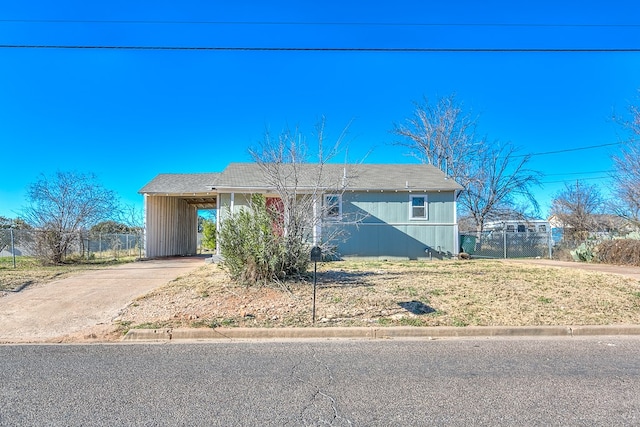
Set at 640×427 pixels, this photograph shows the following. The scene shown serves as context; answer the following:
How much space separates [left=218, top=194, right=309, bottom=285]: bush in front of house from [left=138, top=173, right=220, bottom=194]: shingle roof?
10142 mm

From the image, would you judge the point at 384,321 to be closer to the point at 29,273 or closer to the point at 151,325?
the point at 151,325

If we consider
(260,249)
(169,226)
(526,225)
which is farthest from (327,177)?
(526,225)

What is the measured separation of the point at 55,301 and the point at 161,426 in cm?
683

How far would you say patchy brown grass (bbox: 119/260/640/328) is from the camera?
23.1ft

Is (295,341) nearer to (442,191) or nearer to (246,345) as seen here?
(246,345)

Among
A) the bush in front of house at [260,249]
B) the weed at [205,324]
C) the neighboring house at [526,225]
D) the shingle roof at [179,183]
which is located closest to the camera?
the weed at [205,324]

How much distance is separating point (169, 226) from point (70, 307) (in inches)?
581

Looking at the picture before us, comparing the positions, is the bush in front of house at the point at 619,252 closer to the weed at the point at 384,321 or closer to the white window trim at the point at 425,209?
the white window trim at the point at 425,209

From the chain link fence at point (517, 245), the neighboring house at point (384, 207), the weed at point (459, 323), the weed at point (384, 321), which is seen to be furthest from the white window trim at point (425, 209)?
the weed at point (384, 321)

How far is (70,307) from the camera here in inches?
325

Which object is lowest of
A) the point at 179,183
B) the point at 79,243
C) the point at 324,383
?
the point at 324,383

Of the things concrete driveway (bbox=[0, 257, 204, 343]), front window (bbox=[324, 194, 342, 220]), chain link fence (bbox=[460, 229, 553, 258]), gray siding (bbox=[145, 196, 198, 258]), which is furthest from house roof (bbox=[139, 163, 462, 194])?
concrete driveway (bbox=[0, 257, 204, 343])

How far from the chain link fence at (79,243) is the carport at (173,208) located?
2.84 feet

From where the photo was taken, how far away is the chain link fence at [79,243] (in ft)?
53.0
